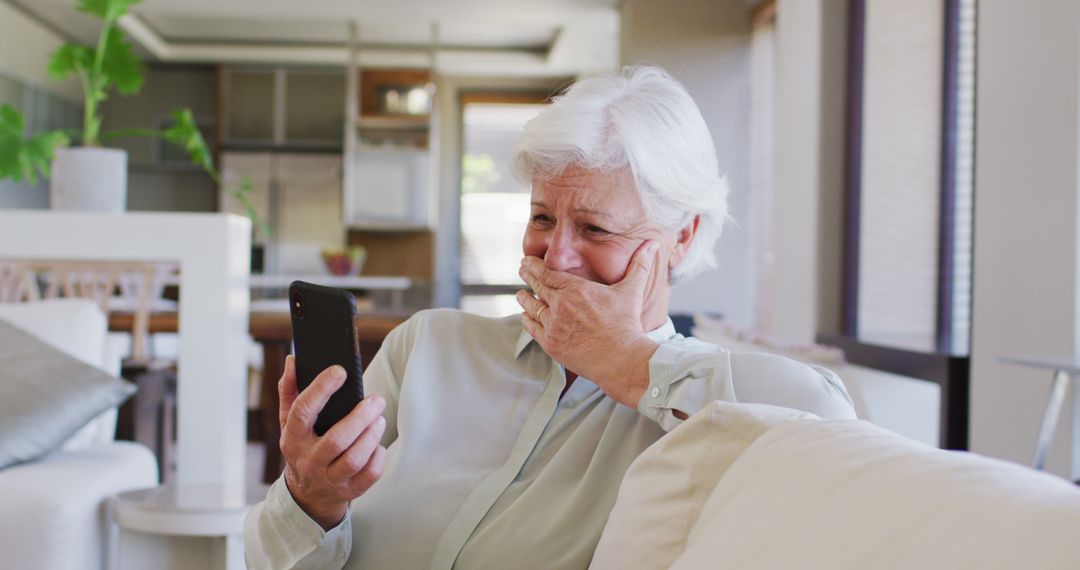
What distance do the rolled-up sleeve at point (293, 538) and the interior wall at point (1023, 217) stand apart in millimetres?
2319

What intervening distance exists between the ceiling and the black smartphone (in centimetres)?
651

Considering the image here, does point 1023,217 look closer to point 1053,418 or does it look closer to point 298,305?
point 1053,418

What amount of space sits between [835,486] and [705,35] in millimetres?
6359

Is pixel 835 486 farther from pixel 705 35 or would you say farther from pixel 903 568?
pixel 705 35

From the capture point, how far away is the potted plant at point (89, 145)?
2859mm

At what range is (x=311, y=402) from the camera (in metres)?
1.13

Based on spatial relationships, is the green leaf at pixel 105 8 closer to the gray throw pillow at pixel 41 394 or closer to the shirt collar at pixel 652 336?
the gray throw pillow at pixel 41 394

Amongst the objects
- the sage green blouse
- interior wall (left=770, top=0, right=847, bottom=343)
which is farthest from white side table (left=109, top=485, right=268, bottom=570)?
interior wall (left=770, top=0, right=847, bottom=343)

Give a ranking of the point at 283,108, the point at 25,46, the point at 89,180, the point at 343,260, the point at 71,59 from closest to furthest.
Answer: the point at 89,180
the point at 71,59
the point at 25,46
the point at 343,260
the point at 283,108

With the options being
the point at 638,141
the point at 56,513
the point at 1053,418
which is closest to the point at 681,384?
the point at 638,141

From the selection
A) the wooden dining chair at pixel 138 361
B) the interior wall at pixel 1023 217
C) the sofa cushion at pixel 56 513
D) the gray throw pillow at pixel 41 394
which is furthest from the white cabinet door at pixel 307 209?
the sofa cushion at pixel 56 513

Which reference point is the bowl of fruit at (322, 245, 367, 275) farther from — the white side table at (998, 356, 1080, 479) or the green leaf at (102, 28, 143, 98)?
the white side table at (998, 356, 1080, 479)

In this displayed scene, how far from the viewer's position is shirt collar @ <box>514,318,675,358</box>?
4.66ft

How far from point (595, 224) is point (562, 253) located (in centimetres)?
6
